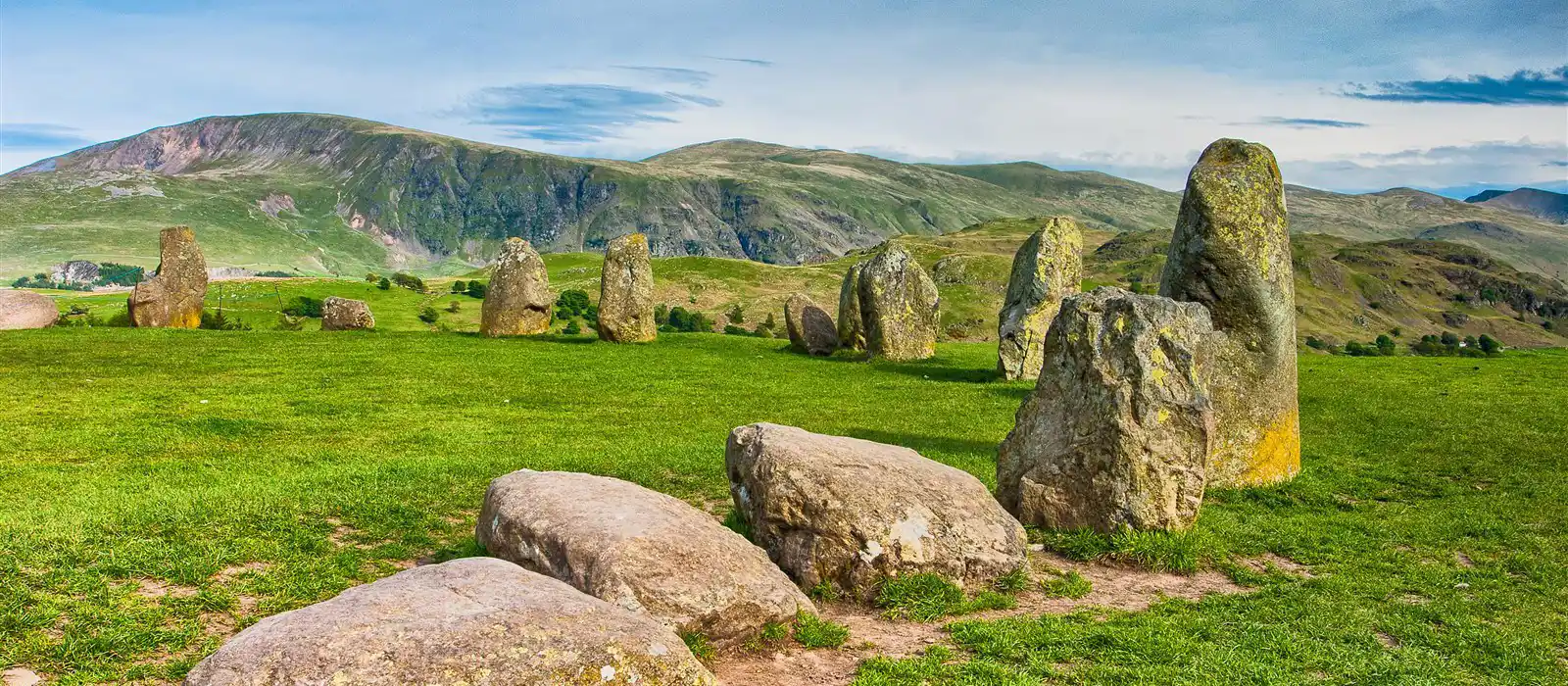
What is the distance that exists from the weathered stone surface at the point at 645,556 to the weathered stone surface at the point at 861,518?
84 cm

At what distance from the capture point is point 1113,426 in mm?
10812

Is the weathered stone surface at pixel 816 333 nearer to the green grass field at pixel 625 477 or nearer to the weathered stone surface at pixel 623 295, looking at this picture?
the green grass field at pixel 625 477

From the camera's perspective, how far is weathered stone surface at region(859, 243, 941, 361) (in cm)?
2922

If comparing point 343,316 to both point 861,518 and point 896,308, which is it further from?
point 861,518

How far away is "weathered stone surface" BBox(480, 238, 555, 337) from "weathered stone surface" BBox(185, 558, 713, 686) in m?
27.7

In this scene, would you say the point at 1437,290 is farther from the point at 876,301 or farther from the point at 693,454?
the point at 693,454

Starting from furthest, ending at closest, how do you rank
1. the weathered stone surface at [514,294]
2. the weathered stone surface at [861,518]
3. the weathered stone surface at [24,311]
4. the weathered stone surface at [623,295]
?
1. the weathered stone surface at [514,294]
2. the weathered stone surface at [623,295]
3. the weathered stone surface at [24,311]
4. the weathered stone surface at [861,518]

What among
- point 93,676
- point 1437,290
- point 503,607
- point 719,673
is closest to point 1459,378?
point 719,673

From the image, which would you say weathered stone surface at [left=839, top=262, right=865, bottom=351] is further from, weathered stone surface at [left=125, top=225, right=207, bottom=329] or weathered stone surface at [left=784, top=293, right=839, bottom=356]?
weathered stone surface at [left=125, top=225, right=207, bottom=329]

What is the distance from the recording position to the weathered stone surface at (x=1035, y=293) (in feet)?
82.6

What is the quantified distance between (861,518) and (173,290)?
32.0 meters

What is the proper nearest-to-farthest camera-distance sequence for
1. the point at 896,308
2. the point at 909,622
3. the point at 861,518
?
the point at 909,622, the point at 861,518, the point at 896,308

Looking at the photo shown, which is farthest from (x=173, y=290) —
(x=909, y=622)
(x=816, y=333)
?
(x=909, y=622)

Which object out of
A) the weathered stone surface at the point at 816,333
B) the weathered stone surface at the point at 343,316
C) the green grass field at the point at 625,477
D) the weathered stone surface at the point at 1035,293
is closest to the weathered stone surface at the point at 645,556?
the green grass field at the point at 625,477
